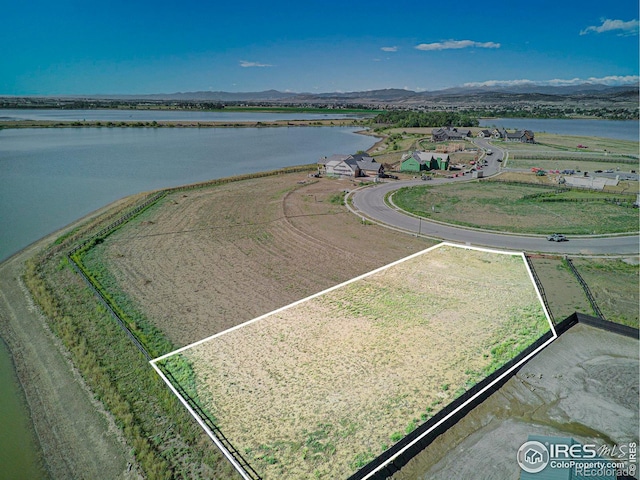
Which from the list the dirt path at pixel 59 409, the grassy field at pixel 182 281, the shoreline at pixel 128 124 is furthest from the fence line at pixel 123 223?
the shoreline at pixel 128 124

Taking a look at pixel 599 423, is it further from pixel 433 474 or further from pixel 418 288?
pixel 418 288

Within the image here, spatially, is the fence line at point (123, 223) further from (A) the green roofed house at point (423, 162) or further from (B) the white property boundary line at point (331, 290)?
(A) the green roofed house at point (423, 162)

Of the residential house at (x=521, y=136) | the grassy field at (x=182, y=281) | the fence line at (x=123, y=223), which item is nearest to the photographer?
the fence line at (x=123, y=223)

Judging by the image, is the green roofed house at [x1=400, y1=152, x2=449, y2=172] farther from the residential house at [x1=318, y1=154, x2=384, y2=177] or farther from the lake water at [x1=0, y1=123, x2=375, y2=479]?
the lake water at [x1=0, y1=123, x2=375, y2=479]

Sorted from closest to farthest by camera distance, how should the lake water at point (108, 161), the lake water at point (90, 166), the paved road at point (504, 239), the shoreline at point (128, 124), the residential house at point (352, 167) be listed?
the lake water at point (90, 166) → the paved road at point (504, 239) → the lake water at point (108, 161) → the residential house at point (352, 167) → the shoreline at point (128, 124)

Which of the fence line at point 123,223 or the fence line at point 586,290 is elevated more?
the fence line at point 123,223

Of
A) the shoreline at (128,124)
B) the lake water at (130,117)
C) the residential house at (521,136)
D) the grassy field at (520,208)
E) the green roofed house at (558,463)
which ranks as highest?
the lake water at (130,117)
